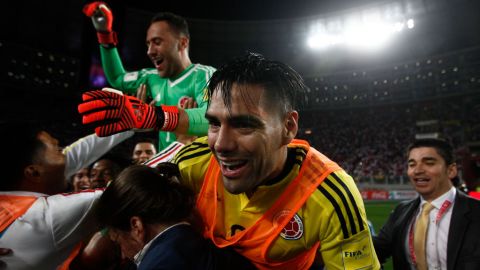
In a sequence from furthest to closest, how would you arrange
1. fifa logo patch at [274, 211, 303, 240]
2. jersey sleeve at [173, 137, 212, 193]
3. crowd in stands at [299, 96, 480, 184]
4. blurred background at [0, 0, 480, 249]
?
crowd in stands at [299, 96, 480, 184]
blurred background at [0, 0, 480, 249]
jersey sleeve at [173, 137, 212, 193]
fifa logo patch at [274, 211, 303, 240]

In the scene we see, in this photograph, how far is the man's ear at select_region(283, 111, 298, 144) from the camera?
181cm

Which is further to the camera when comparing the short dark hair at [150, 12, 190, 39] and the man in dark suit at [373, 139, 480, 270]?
the short dark hair at [150, 12, 190, 39]

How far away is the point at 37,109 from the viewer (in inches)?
816

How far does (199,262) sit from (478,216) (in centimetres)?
254

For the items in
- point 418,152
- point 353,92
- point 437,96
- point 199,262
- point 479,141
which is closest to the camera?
point 199,262

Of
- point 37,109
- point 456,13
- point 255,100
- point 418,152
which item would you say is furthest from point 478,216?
point 456,13

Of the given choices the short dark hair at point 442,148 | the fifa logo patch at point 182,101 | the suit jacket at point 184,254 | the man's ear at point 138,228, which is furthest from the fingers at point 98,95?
the short dark hair at point 442,148

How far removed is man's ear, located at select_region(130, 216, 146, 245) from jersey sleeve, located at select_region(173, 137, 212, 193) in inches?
16.0

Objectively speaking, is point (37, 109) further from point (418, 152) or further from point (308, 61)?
point (418, 152)

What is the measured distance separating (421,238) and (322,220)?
190 cm

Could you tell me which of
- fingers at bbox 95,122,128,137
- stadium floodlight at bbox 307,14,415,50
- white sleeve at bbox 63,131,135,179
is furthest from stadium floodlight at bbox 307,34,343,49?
fingers at bbox 95,122,128,137

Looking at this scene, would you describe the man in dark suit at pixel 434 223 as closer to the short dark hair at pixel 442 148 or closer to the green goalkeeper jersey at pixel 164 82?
the short dark hair at pixel 442 148

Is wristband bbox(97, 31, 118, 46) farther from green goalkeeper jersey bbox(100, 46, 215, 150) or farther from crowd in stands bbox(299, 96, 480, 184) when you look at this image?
crowd in stands bbox(299, 96, 480, 184)

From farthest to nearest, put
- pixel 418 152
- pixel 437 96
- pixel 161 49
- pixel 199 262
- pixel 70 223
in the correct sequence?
pixel 437 96
pixel 418 152
pixel 161 49
pixel 70 223
pixel 199 262
